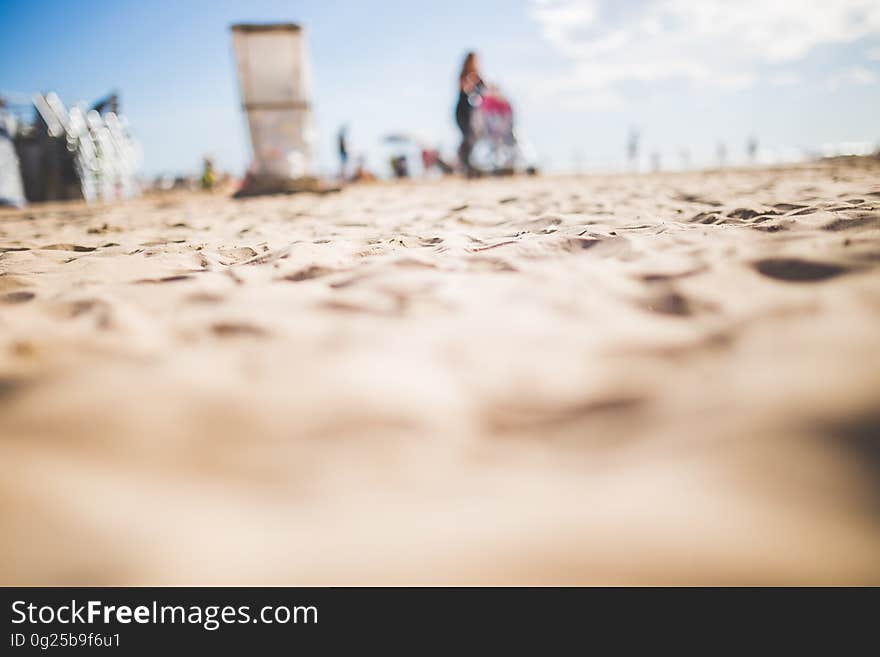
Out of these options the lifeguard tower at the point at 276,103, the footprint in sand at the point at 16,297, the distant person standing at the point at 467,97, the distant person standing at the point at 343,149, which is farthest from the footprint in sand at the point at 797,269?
the distant person standing at the point at 343,149

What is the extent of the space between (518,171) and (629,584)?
973 cm

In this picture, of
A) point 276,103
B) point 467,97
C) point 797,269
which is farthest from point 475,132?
point 797,269

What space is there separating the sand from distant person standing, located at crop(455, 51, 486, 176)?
268 inches

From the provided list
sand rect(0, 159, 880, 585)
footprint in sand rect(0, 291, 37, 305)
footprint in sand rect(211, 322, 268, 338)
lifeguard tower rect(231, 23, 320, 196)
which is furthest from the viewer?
lifeguard tower rect(231, 23, 320, 196)

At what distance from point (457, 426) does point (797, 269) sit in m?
0.91

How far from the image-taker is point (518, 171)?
934 cm

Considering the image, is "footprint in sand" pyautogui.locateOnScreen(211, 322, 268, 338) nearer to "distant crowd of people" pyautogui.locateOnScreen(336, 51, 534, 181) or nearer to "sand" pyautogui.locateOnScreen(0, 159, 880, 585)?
"sand" pyautogui.locateOnScreen(0, 159, 880, 585)

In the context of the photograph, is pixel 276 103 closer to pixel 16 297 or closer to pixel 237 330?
pixel 16 297

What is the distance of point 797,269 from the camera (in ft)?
3.25

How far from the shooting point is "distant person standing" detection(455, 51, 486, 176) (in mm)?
6802

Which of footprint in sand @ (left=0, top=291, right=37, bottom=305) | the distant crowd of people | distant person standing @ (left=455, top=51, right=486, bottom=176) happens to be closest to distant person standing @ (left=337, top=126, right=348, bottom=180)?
the distant crowd of people

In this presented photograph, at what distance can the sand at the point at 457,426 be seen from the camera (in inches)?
18.4
